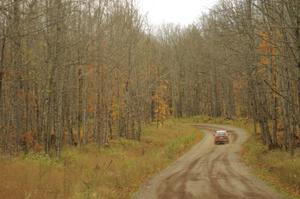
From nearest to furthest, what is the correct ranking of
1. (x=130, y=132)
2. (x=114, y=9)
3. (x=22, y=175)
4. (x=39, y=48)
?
(x=22, y=175), (x=39, y=48), (x=114, y=9), (x=130, y=132)

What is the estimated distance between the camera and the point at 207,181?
18062mm

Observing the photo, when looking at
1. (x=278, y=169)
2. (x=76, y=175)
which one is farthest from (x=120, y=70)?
(x=76, y=175)

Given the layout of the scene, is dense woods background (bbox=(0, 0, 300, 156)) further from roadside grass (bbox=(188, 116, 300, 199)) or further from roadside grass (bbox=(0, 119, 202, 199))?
roadside grass (bbox=(0, 119, 202, 199))

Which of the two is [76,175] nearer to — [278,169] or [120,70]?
[278,169]

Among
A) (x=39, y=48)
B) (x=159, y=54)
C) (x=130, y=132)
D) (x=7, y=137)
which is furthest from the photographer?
(x=159, y=54)

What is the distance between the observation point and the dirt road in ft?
48.5

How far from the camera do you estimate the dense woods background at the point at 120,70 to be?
15.3m

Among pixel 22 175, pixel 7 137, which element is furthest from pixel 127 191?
pixel 7 137

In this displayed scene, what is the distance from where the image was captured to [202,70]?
243 ft

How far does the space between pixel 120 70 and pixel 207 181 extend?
19256mm

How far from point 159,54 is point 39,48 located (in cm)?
4848

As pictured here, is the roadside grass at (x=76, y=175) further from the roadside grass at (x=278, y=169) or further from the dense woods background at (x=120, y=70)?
the roadside grass at (x=278, y=169)

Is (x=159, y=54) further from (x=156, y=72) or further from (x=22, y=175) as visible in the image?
(x=22, y=175)

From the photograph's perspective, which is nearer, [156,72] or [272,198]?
[272,198]
